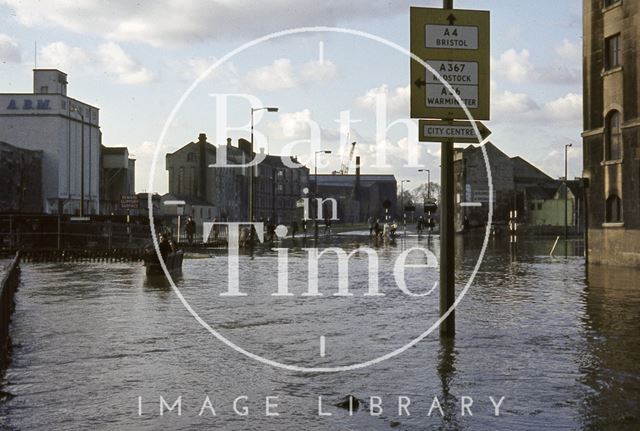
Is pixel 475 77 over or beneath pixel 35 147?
beneath

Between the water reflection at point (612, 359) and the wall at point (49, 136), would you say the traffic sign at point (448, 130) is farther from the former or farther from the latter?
the wall at point (49, 136)

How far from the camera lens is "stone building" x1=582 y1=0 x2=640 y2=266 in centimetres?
2716

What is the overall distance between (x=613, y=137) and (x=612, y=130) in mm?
271

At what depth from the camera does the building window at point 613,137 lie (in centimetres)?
2848

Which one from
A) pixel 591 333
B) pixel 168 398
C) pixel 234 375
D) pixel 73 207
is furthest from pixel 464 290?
pixel 73 207

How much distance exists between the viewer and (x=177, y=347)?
10625 millimetres

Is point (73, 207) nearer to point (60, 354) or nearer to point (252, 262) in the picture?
point (252, 262)

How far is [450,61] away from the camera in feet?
34.6

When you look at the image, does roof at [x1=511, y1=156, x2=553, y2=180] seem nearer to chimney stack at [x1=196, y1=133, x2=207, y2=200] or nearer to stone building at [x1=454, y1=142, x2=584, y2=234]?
stone building at [x1=454, y1=142, x2=584, y2=234]

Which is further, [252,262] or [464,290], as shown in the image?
[252,262]

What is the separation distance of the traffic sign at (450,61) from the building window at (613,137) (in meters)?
19.8

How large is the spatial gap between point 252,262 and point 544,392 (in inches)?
959

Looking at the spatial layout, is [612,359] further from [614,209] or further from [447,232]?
[614,209]

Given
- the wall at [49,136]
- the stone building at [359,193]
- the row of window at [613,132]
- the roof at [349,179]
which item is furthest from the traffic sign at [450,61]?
the roof at [349,179]
